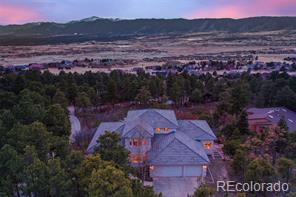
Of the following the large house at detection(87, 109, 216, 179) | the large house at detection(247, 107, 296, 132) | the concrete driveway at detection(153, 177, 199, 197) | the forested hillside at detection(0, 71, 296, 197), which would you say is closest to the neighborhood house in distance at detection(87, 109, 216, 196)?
the large house at detection(87, 109, 216, 179)

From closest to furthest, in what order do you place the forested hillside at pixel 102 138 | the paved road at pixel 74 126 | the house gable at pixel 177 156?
the forested hillside at pixel 102 138 → the house gable at pixel 177 156 → the paved road at pixel 74 126

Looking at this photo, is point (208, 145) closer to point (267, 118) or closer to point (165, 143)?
point (165, 143)

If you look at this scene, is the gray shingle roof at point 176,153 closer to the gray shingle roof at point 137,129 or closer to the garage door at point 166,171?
the garage door at point 166,171

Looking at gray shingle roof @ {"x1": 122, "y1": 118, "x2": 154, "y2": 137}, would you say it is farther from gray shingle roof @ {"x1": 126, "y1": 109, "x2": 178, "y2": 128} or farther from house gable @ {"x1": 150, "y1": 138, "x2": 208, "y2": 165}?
house gable @ {"x1": 150, "y1": 138, "x2": 208, "y2": 165}

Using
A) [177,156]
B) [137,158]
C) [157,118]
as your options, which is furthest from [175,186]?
[157,118]

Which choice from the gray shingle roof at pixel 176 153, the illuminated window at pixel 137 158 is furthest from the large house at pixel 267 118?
the illuminated window at pixel 137 158

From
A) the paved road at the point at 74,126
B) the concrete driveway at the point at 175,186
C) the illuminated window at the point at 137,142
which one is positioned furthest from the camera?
the paved road at the point at 74,126
